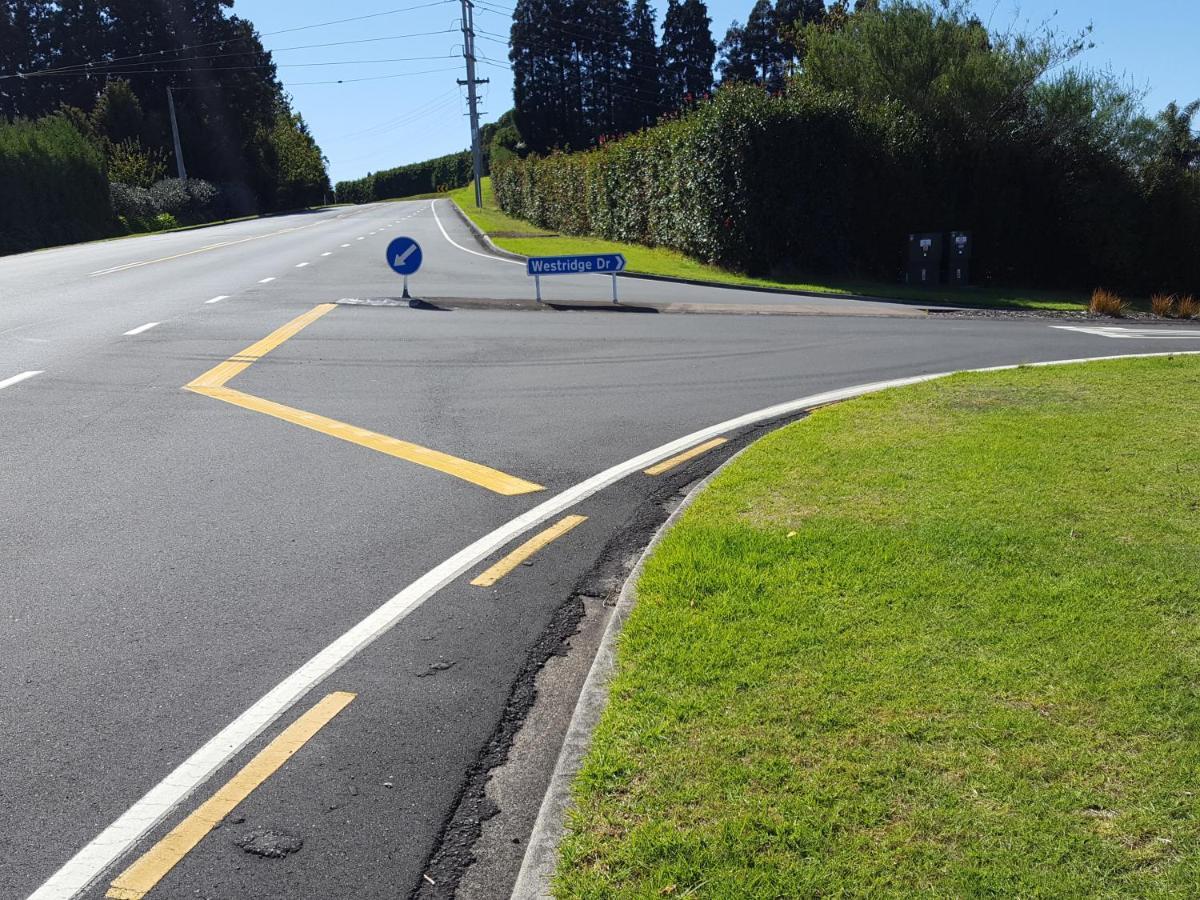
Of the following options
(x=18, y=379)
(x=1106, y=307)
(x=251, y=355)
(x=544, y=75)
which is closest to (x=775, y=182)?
(x=1106, y=307)

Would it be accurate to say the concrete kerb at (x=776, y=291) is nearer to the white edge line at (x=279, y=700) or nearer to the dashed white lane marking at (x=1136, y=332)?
the dashed white lane marking at (x=1136, y=332)

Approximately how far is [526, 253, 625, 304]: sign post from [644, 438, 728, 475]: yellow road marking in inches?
355

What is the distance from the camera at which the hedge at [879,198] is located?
22812mm

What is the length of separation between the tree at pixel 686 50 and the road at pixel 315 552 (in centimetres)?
7696

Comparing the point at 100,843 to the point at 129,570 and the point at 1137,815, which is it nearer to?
the point at 129,570

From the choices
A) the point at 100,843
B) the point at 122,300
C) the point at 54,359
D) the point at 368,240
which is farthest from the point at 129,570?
the point at 368,240

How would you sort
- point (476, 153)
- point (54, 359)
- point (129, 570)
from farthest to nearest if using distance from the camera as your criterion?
point (476, 153)
point (54, 359)
point (129, 570)

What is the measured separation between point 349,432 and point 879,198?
19.4 meters

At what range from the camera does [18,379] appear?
10359mm

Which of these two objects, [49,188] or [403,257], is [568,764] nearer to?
[403,257]

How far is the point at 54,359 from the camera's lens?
1151 centimetres

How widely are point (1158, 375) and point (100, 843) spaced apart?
10.2 m

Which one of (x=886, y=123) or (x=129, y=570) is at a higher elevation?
(x=886, y=123)

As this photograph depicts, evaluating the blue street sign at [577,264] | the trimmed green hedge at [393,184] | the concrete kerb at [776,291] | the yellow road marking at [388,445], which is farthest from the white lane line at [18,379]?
the trimmed green hedge at [393,184]
